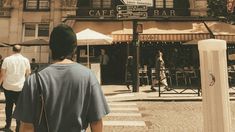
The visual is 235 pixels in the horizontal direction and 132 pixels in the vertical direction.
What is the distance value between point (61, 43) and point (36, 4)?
66.5 feet

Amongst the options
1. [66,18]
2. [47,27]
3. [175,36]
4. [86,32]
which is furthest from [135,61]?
[47,27]

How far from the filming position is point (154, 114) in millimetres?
9461

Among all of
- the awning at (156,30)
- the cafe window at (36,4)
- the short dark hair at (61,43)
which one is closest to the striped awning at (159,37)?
the awning at (156,30)

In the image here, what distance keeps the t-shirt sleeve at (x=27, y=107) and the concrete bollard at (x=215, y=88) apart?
2776mm

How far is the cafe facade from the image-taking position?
18.4m

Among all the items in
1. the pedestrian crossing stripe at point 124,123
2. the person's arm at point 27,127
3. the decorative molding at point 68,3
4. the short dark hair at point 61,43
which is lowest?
the pedestrian crossing stripe at point 124,123

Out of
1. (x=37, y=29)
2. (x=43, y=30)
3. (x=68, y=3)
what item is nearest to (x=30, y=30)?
(x=37, y=29)

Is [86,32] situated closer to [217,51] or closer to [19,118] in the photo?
[217,51]

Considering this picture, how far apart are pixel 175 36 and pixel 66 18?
245 inches

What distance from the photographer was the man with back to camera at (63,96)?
2521 mm

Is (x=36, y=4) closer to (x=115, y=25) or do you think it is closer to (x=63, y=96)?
(x=115, y=25)

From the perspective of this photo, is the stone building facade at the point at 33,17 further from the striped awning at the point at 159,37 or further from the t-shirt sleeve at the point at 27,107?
the t-shirt sleeve at the point at 27,107

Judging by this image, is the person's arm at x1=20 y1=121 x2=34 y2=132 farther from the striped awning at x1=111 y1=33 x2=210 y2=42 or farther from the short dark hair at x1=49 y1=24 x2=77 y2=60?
the striped awning at x1=111 y1=33 x2=210 y2=42

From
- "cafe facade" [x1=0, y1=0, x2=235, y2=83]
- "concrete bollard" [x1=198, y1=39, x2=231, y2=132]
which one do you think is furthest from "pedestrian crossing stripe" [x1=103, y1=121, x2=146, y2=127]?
"cafe facade" [x1=0, y1=0, x2=235, y2=83]
